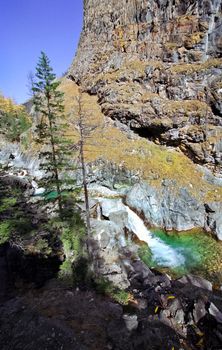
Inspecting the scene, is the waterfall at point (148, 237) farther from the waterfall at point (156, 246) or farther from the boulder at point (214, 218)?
the boulder at point (214, 218)

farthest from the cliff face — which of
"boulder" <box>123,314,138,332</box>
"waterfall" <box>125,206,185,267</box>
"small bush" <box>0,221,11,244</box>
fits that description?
"small bush" <box>0,221,11,244</box>

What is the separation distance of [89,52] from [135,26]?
9389 millimetres

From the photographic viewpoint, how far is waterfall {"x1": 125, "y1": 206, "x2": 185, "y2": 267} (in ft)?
48.9

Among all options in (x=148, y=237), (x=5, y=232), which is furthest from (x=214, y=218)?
(x=5, y=232)

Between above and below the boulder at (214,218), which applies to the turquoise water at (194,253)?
below

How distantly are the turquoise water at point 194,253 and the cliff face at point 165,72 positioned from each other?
353 inches

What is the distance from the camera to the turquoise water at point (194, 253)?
13.7 meters

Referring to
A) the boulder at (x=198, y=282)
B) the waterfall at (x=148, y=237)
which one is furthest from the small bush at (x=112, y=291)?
the waterfall at (x=148, y=237)

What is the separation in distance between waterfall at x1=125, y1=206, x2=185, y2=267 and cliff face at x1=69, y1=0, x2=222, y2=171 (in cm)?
1033

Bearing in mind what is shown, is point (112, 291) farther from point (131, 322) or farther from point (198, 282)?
point (198, 282)

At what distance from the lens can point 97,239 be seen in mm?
14172

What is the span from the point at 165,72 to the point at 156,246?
72.8ft

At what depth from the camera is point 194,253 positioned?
50.7 feet

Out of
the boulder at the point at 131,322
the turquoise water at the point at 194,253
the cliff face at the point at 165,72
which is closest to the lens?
the boulder at the point at 131,322
